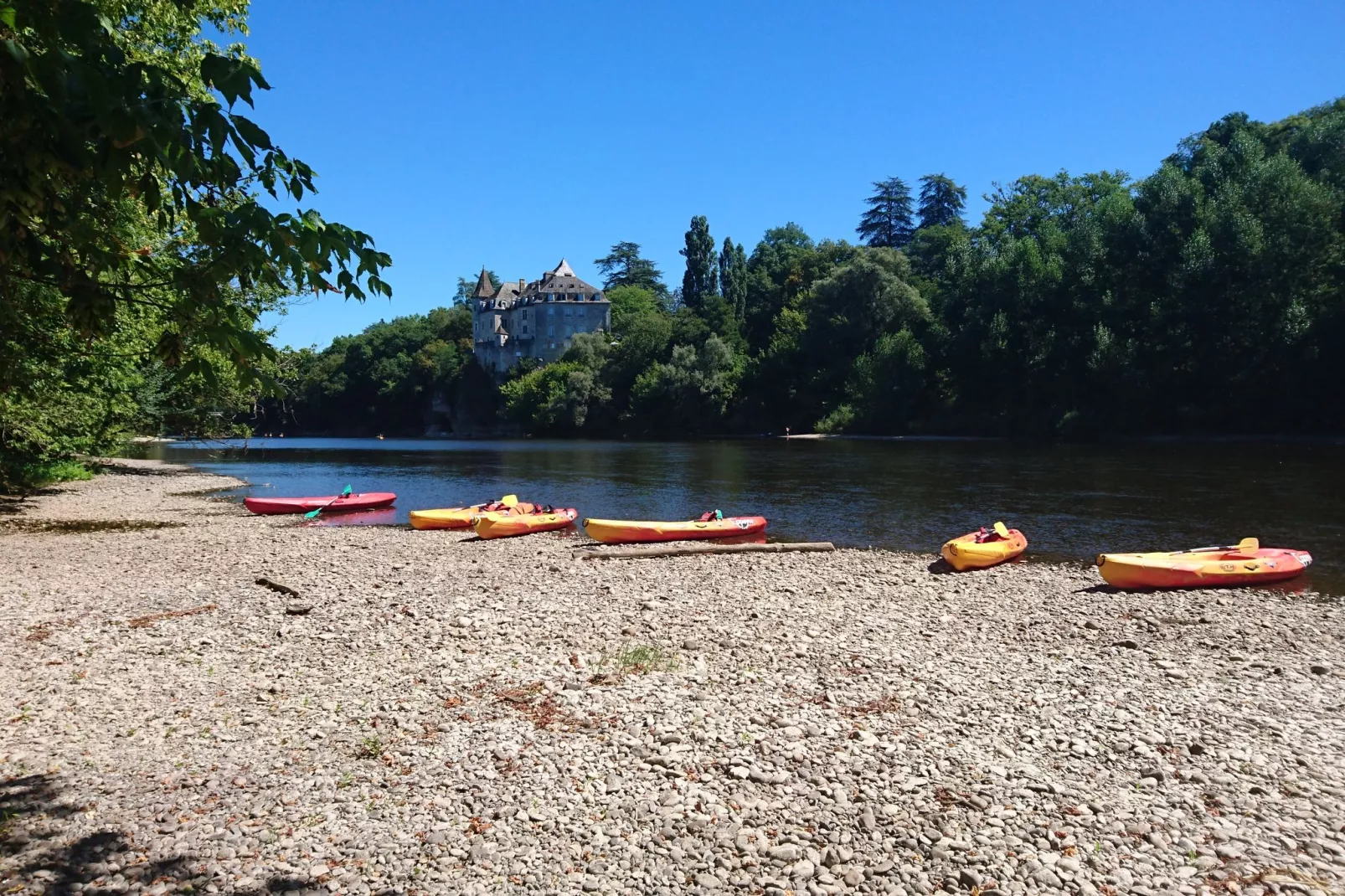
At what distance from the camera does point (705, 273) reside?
401ft

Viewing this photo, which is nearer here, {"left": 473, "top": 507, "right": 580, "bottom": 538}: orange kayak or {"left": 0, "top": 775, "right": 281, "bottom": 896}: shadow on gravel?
{"left": 0, "top": 775, "right": 281, "bottom": 896}: shadow on gravel

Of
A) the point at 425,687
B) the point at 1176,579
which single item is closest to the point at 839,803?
the point at 425,687

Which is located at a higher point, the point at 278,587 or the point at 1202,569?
the point at 1202,569

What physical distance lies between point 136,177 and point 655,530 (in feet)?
57.2

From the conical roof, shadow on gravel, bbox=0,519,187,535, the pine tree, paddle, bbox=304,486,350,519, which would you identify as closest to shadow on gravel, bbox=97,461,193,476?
paddle, bbox=304,486,350,519

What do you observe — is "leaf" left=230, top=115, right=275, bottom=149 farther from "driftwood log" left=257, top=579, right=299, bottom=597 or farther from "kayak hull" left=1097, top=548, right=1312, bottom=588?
"kayak hull" left=1097, top=548, right=1312, bottom=588

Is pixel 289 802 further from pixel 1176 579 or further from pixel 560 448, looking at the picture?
pixel 560 448

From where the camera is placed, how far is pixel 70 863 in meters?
4.96

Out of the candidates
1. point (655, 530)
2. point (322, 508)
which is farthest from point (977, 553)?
point (322, 508)

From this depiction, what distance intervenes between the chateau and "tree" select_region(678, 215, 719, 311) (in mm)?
13230

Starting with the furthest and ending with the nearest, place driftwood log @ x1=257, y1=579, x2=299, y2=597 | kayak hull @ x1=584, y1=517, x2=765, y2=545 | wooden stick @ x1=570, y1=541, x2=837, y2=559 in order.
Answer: kayak hull @ x1=584, y1=517, x2=765, y2=545
wooden stick @ x1=570, y1=541, x2=837, y2=559
driftwood log @ x1=257, y1=579, x2=299, y2=597

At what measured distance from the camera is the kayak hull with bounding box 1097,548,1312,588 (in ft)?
48.9

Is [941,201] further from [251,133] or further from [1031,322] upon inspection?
[251,133]

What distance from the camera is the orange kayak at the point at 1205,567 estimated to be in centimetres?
1491
